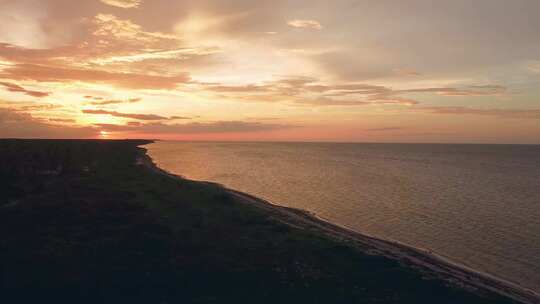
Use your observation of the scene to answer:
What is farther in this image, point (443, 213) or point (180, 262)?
point (443, 213)

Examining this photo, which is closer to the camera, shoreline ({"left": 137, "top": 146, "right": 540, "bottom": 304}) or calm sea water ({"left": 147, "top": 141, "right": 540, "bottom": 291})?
shoreline ({"left": 137, "top": 146, "right": 540, "bottom": 304})

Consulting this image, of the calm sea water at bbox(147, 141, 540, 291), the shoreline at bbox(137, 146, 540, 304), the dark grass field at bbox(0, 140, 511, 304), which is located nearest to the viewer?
the dark grass field at bbox(0, 140, 511, 304)

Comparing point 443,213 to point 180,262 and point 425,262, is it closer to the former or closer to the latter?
point 425,262

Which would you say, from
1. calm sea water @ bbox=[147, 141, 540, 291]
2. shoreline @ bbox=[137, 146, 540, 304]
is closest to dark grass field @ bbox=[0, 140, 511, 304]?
shoreline @ bbox=[137, 146, 540, 304]

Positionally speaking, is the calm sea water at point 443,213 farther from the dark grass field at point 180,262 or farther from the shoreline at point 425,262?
the dark grass field at point 180,262

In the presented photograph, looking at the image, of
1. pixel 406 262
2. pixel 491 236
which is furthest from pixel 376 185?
pixel 406 262

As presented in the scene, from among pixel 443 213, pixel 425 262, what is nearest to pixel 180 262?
pixel 425 262

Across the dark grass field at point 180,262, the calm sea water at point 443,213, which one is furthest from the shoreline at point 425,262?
the calm sea water at point 443,213

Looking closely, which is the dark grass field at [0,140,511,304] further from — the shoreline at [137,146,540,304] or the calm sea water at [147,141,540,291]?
the calm sea water at [147,141,540,291]
